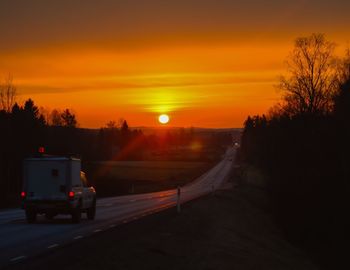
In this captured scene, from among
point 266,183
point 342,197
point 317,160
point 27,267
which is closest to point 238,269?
point 27,267

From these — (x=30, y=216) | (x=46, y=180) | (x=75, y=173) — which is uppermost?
(x=75, y=173)

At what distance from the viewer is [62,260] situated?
13953 millimetres

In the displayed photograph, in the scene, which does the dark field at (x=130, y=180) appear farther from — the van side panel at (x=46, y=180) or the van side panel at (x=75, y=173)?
the van side panel at (x=46, y=180)

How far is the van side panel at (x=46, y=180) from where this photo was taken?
2516 centimetres

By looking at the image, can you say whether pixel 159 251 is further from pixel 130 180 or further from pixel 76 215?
pixel 130 180

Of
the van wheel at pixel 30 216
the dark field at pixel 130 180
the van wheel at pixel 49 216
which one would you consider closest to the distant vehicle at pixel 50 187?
the van wheel at pixel 30 216

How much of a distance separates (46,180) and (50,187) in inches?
12.3

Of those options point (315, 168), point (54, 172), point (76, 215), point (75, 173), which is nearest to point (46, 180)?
point (54, 172)

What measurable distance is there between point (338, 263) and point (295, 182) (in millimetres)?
30870

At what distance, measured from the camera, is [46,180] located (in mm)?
25328

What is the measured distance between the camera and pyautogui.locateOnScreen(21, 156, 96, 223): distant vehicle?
2514cm

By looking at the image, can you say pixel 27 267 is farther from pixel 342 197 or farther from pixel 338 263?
pixel 342 197

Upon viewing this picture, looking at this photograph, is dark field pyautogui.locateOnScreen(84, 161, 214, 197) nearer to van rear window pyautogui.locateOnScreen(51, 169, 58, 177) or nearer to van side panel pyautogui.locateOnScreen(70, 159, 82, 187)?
van side panel pyautogui.locateOnScreen(70, 159, 82, 187)

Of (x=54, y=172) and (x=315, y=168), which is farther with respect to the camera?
(x=315, y=168)
